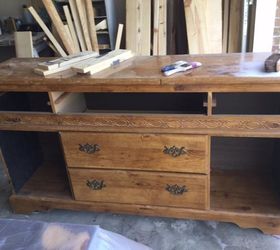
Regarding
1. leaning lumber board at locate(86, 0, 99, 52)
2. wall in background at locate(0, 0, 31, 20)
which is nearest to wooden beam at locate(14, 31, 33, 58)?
leaning lumber board at locate(86, 0, 99, 52)

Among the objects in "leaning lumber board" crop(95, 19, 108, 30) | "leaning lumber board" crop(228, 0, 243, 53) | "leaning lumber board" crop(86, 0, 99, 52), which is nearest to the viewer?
"leaning lumber board" crop(228, 0, 243, 53)

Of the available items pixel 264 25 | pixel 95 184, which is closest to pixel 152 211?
pixel 95 184

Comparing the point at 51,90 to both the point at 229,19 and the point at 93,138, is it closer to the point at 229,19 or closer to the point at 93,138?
the point at 93,138

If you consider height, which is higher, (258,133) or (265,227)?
(258,133)

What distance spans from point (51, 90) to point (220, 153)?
94 cm

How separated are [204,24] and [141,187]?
132 cm

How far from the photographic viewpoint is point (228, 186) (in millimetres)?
1580

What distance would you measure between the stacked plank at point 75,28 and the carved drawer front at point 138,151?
1176mm

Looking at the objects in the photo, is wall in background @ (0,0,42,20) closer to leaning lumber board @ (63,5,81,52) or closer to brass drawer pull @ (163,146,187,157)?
leaning lumber board @ (63,5,81,52)

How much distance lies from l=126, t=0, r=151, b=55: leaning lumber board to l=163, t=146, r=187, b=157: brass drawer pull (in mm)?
1212

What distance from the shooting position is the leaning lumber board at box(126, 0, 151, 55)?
2281mm

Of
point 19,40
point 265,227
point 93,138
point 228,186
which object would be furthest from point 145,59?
point 19,40

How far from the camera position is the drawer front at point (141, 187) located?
4.52 ft

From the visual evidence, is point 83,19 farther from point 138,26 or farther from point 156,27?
point 156,27
